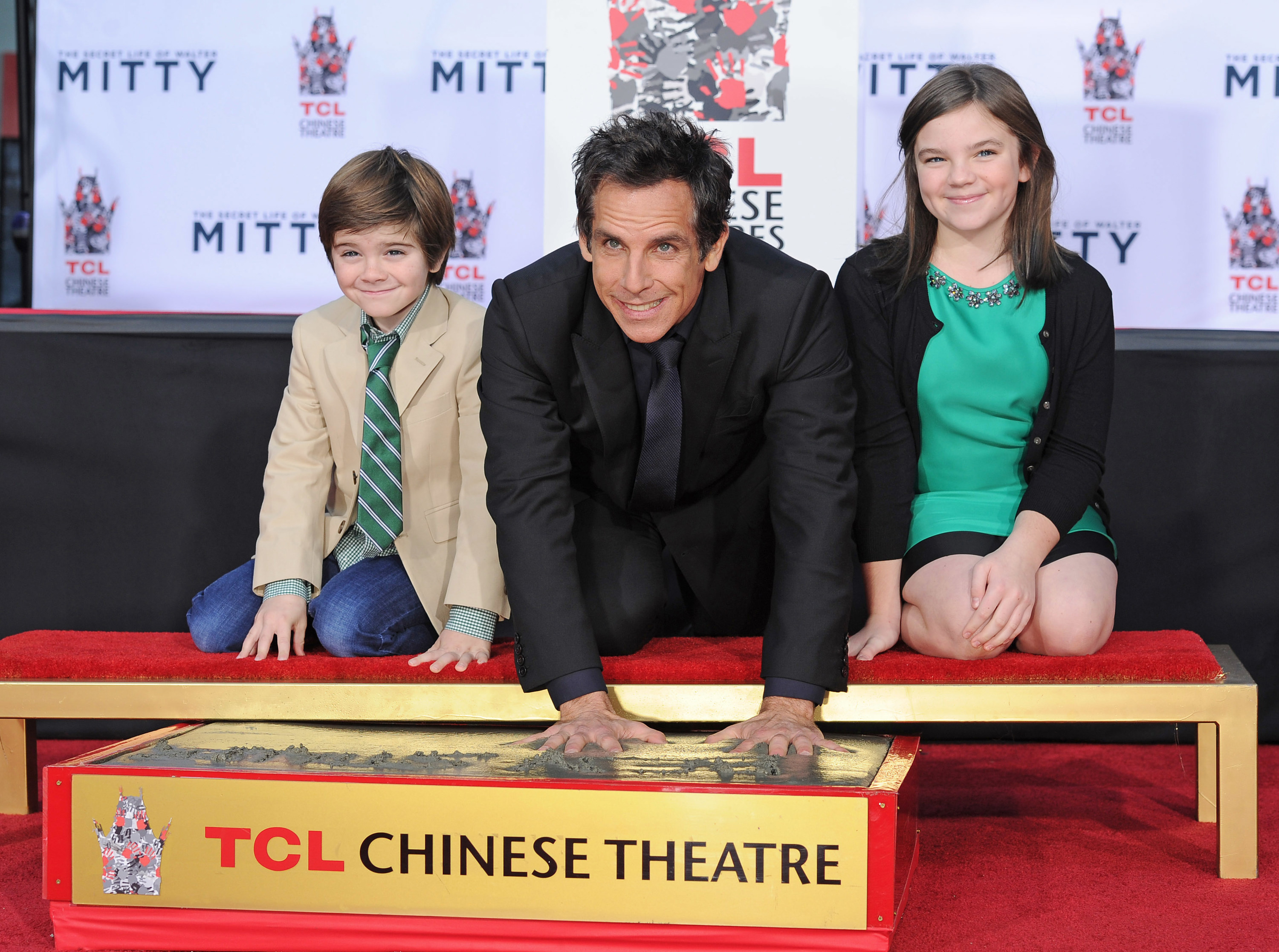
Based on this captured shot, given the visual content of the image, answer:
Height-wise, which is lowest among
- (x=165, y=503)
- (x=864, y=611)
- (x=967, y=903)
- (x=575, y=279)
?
(x=967, y=903)

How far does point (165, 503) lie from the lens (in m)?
2.60

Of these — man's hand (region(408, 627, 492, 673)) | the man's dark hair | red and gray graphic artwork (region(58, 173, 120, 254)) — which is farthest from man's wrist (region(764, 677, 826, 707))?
red and gray graphic artwork (region(58, 173, 120, 254))

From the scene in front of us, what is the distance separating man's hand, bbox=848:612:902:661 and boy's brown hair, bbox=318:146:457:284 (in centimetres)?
94

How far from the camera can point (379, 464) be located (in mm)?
2080

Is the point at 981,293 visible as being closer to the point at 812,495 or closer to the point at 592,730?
the point at 812,495

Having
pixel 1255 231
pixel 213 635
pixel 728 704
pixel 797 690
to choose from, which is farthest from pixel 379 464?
pixel 1255 231

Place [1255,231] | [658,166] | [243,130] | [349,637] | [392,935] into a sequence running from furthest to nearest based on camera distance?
[243,130], [1255,231], [349,637], [658,166], [392,935]

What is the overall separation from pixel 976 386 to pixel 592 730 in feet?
2.80

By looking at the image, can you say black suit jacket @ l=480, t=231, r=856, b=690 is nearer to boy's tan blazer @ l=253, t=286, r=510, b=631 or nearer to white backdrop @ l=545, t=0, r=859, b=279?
boy's tan blazer @ l=253, t=286, r=510, b=631

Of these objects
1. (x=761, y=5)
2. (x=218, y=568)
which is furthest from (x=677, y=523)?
(x=761, y=5)

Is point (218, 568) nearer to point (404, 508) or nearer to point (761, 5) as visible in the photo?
point (404, 508)

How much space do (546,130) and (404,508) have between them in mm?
1067

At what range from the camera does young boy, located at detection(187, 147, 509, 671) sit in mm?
1979

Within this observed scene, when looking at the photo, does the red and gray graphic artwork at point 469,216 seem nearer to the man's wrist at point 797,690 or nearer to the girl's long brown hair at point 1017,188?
the girl's long brown hair at point 1017,188
